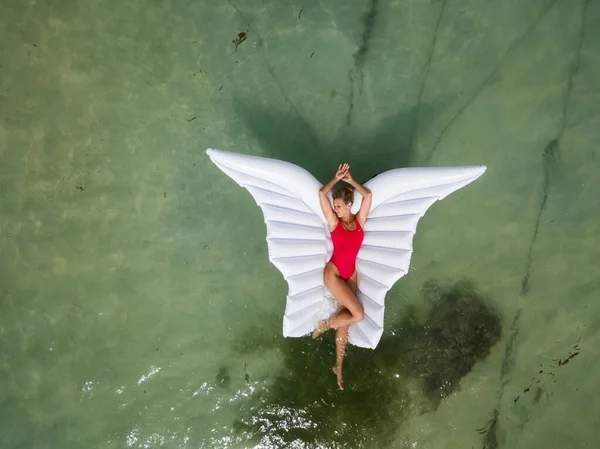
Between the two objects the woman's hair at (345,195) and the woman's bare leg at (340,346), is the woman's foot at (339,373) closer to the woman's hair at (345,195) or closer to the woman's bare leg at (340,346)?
the woman's bare leg at (340,346)

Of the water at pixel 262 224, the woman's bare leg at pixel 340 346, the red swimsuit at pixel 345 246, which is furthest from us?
the water at pixel 262 224

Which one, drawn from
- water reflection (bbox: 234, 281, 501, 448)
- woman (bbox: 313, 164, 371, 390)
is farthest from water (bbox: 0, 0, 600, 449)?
woman (bbox: 313, 164, 371, 390)

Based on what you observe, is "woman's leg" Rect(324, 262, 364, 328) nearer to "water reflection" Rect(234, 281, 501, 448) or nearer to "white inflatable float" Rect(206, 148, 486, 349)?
"white inflatable float" Rect(206, 148, 486, 349)

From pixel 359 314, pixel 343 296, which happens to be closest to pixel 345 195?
pixel 343 296

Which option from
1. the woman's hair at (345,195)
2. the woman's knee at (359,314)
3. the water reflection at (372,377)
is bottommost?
the water reflection at (372,377)

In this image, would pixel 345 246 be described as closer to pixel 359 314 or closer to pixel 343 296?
pixel 343 296

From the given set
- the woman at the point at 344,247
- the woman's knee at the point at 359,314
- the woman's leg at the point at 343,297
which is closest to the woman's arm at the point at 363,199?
the woman at the point at 344,247

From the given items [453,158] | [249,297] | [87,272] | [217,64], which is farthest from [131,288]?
[453,158]
